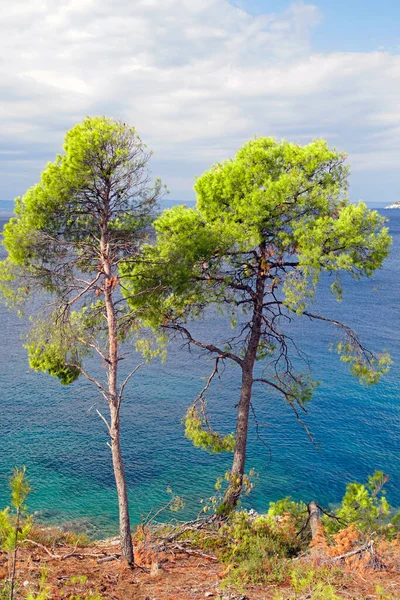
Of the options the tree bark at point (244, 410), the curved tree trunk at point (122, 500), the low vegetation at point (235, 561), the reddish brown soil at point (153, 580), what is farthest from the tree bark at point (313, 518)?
the curved tree trunk at point (122, 500)

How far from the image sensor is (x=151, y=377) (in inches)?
1405

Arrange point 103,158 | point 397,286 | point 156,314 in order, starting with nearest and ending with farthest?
point 103,158
point 156,314
point 397,286

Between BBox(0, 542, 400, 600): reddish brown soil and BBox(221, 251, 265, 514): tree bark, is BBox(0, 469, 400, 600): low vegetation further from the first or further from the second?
BBox(221, 251, 265, 514): tree bark

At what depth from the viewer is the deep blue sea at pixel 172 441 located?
22000 mm

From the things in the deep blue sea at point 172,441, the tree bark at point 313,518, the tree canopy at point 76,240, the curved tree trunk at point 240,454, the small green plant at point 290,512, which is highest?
the tree canopy at point 76,240

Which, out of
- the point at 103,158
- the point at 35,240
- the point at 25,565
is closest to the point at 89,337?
the point at 35,240

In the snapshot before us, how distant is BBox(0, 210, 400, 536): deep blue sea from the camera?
72.2 feet

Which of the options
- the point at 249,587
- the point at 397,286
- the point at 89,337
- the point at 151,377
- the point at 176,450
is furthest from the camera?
the point at 397,286

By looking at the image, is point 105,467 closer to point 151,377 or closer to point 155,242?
point 151,377

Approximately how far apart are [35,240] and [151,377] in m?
25.7

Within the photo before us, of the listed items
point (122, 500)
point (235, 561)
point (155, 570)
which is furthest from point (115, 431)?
point (235, 561)

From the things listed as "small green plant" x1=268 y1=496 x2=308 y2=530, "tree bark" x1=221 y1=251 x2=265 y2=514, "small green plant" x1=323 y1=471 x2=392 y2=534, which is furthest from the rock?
"small green plant" x1=323 y1=471 x2=392 y2=534

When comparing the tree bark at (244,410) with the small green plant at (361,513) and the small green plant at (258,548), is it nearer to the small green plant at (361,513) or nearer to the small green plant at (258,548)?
the small green plant at (258,548)

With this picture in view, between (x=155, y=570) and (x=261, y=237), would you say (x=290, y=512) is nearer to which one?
(x=155, y=570)
